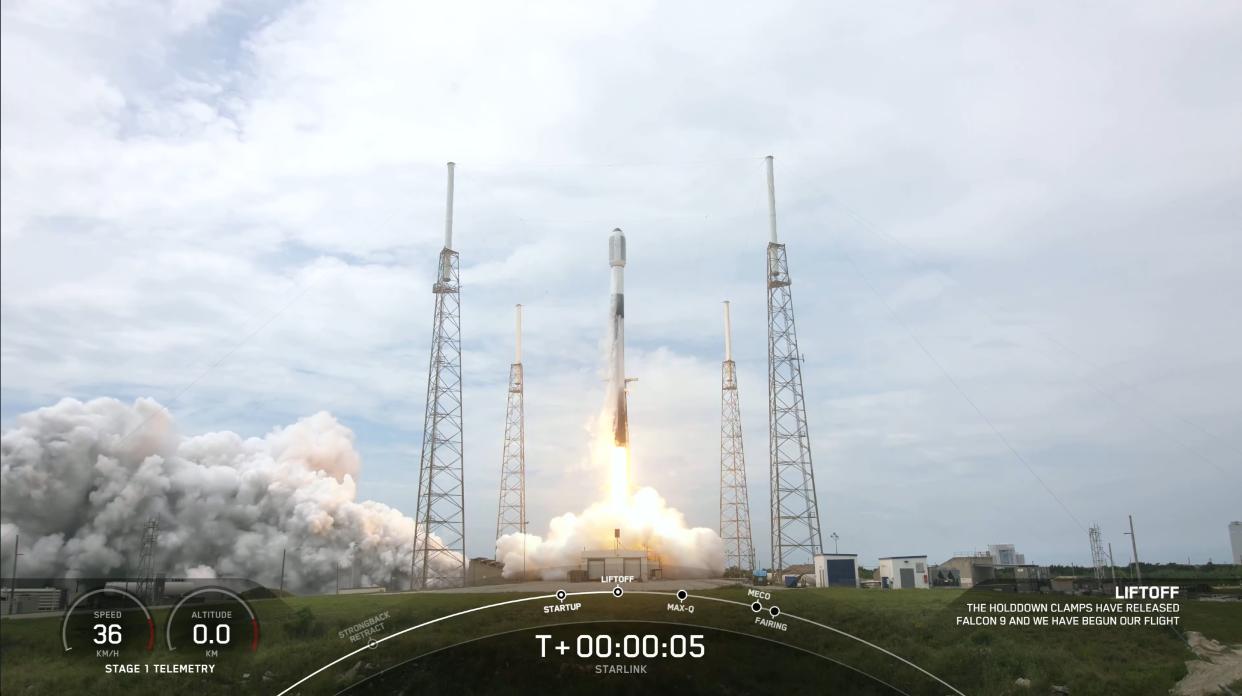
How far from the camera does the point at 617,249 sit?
73.1m

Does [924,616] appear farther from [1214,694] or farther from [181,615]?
[181,615]

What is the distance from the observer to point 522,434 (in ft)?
244

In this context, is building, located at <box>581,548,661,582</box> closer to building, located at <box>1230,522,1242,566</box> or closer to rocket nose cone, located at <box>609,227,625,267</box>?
rocket nose cone, located at <box>609,227,625,267</box>

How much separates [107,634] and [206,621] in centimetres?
395

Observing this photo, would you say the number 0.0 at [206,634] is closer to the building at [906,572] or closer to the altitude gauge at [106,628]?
the altitude gauge at [106,628]

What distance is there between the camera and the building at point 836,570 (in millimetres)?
64625

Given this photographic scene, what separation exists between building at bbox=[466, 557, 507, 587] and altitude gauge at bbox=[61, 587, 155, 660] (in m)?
36.7

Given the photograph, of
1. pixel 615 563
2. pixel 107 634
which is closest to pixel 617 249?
pixel 615 563

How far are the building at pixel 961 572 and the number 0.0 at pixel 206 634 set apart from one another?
167 feet

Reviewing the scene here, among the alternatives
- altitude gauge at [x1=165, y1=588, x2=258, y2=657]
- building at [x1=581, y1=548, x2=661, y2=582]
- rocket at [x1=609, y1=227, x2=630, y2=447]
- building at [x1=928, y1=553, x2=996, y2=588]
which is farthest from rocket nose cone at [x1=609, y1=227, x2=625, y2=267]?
altitude gauge at [x1=165, y1=588, x2=258, y2=657]

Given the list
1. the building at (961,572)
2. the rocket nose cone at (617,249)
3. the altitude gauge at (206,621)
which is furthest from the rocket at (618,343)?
the altitude gauge at (206,621)

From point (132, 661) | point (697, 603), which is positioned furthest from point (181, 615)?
point (697, 603)

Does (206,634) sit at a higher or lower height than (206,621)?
lower

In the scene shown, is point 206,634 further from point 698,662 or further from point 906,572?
point 906,572
